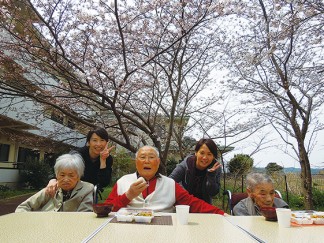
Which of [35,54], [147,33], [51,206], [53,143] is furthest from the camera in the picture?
[53,143]

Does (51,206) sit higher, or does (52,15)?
(52,15)

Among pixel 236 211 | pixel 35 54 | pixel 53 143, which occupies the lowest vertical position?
pixel 236 211

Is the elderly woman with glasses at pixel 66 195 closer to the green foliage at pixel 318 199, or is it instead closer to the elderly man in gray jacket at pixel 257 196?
the elderly man in gray jacket at pixel 257 196

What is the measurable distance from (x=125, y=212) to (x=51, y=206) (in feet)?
2.71

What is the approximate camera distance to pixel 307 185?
20.9 ft

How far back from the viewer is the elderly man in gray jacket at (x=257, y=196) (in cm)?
248

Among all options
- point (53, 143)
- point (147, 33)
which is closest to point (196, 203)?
point (147, 33)

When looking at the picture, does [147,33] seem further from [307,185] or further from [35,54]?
[307,185]

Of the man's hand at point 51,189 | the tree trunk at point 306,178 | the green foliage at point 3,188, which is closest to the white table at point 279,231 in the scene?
the man's hand at point 51,189

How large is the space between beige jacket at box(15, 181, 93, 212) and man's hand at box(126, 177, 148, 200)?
0.46 meters

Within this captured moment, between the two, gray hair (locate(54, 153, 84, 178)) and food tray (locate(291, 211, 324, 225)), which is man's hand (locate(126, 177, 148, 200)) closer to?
gray hair (locate(54, 153, 84, 178))

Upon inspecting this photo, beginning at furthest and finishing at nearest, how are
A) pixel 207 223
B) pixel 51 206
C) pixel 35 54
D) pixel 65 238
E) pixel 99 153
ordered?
1. pixel 35 54
2. pixel 99 153
3. pixel 51 206
4. pixel 207 223
5. pixel 65 238

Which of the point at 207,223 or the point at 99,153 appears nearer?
the point at 207,223

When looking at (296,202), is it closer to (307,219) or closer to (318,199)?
(318,199)
